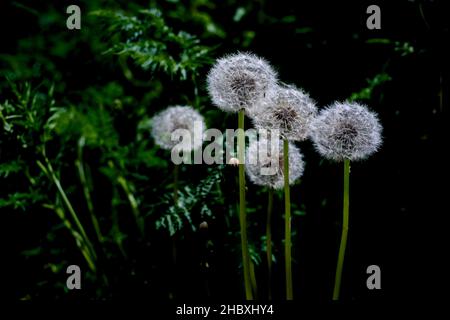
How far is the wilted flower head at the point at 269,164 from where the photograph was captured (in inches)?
49.3

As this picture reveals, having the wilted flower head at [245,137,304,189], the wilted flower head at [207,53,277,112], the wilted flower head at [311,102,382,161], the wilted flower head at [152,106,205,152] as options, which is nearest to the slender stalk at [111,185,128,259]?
the wilted flower head at [152,106,205,152]

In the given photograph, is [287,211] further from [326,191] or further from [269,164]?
[326,191]

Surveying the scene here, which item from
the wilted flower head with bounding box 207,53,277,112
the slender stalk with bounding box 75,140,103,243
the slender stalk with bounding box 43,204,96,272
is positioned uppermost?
the wilted flower head with bounding box 207,53,277,112

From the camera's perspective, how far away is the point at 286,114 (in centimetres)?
110

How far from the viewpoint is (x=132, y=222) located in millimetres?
2186

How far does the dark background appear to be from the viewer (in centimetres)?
162

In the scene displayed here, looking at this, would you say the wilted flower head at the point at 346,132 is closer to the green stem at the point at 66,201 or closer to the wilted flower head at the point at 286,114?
the wilted flower head at the point at 286,114

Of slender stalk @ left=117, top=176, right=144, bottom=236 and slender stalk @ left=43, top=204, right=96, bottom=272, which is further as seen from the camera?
slender stalk @ left=117, top=176, right=144, bottom=236

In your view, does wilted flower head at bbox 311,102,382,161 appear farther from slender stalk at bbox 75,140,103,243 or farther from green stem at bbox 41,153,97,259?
slender stalk at bbox 75,140,103,243

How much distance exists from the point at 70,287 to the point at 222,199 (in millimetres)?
646

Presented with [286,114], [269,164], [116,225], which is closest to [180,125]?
[269,164]

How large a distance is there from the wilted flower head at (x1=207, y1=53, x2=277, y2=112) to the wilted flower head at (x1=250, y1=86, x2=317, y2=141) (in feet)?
0.10

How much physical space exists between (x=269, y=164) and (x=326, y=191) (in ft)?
2.25

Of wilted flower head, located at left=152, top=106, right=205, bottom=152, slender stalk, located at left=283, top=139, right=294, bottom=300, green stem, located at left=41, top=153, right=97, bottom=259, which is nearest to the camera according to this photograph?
slender stalk, located at left=283, top=139, right=294, bottom=300
